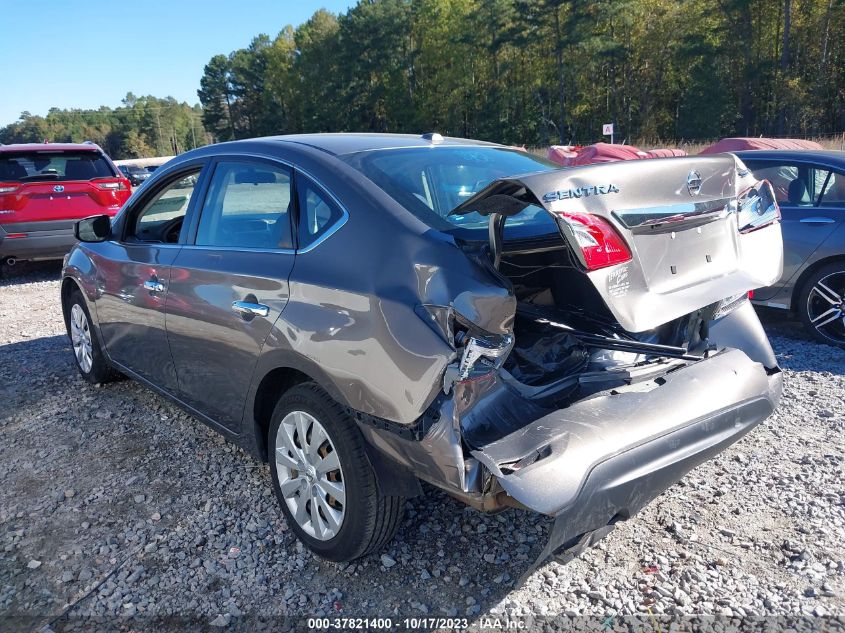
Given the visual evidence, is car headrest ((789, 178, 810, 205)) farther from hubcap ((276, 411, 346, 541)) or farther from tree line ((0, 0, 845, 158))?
tree line ((0, 0, 845, 158))

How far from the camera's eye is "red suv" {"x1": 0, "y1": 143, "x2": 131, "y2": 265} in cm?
889

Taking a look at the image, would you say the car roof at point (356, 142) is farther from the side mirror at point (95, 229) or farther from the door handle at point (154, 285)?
the side mirror at point (95, 229)

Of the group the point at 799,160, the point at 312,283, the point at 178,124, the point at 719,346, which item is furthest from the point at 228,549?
the point at 178,124

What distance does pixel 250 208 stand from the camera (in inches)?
130

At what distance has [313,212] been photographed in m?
2.78

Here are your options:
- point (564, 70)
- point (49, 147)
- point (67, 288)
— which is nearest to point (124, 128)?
point (564, 70)

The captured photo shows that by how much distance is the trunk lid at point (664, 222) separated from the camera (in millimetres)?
2250

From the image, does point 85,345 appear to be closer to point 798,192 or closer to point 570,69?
point 798,192

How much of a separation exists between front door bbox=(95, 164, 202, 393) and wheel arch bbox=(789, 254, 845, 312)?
4845 millimetres

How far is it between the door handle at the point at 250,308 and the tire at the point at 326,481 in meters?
0.35

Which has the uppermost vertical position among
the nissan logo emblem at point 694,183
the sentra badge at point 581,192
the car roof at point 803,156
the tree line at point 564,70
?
the tree line at point 564,70

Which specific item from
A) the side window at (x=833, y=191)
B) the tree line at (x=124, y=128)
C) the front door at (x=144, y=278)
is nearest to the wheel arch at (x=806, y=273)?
the side window at (x=833, y=191)

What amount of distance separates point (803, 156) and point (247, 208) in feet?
16.3

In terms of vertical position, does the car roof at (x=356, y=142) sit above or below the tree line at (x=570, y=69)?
below
